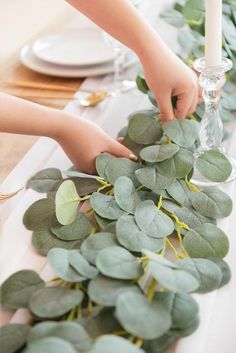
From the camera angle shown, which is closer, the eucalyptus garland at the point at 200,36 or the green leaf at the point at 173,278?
the green leaf at the point at 173,278

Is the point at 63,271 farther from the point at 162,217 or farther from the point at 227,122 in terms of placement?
the point at 227,122

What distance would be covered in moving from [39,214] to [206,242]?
0.22m

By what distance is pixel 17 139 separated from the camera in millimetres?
1100

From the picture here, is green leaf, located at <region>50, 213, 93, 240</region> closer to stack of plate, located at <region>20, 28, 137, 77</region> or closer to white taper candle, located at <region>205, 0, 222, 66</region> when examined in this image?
white taper candle, located at <region>205, 0, 222, 66</region>

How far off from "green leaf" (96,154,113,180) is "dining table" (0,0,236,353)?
10cm

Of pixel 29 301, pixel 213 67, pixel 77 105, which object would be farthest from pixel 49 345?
pixel 77 105

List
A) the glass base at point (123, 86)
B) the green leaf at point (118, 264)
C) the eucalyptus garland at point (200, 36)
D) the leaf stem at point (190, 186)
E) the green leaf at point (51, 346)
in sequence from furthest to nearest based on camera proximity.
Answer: the glass base at point (123, 86), the eucalyptus garland at point (200, 36), the leaf stem at point (190, 186), the green leaf at point (118, 264), the green leaf at point (51, 346)

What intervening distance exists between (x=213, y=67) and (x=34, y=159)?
0.33 meters

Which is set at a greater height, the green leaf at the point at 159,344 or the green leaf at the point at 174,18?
the green leaf at the point at 159,344

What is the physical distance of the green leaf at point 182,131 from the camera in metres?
0.90

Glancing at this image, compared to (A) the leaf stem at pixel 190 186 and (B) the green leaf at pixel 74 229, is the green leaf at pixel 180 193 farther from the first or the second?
(B) the green leaf at pixel 74 229

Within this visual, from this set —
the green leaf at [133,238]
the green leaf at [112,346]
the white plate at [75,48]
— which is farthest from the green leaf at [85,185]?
the white plate at [75,48]

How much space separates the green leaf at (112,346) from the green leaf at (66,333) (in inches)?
0.9

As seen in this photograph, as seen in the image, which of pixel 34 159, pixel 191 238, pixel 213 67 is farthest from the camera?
pixel 34 159
